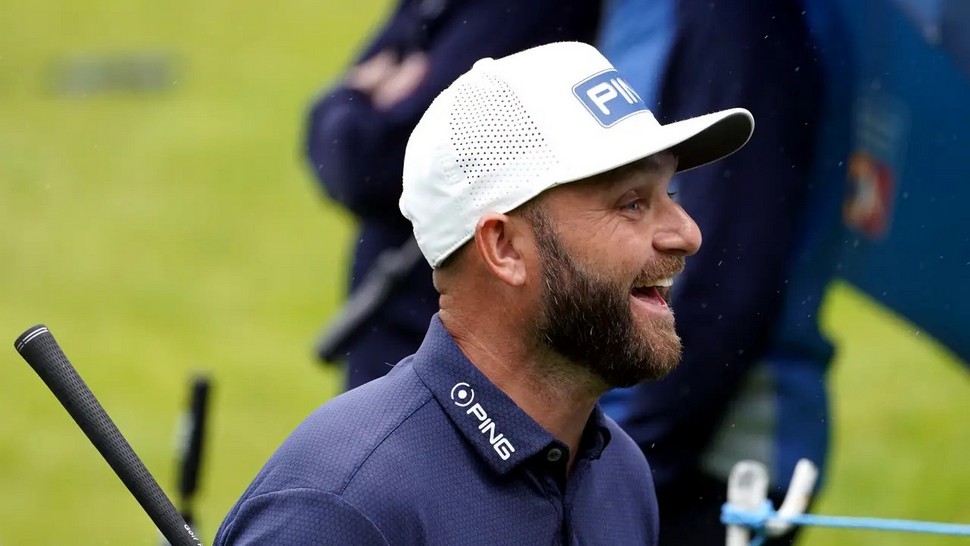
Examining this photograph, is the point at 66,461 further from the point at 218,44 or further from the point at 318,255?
the point at 218,44

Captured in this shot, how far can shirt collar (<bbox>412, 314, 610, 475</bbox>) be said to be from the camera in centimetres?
209

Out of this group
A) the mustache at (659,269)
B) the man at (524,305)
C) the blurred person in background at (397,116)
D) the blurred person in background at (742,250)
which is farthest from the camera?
the blurred person in background at (397,116)

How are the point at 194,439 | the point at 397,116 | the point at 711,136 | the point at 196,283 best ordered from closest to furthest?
the point at 711,136 < the point at 194,439 < the point at 397,116 < the point at 196,283

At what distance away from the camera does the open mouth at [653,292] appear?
219cm

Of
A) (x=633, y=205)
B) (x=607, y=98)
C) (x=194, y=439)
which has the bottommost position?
(x=194, y=439)

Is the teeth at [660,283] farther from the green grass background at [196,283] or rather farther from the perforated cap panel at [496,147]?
the green grass background at [196,283]

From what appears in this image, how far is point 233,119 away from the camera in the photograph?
13078 mm

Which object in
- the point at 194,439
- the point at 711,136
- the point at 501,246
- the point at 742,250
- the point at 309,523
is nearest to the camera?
the point at 309,523

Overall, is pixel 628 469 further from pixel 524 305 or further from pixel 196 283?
pixel 196 283

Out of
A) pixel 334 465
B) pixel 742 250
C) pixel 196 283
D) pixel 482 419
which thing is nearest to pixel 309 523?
pixel 334 465

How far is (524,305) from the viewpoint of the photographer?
218 cm

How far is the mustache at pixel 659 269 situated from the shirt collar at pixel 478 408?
222 millimetres

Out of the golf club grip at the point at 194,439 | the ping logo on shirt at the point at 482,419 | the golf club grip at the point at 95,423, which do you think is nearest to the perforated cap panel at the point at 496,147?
the ping logo on shirt at the point at 482,419

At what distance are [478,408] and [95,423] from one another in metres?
0.45
